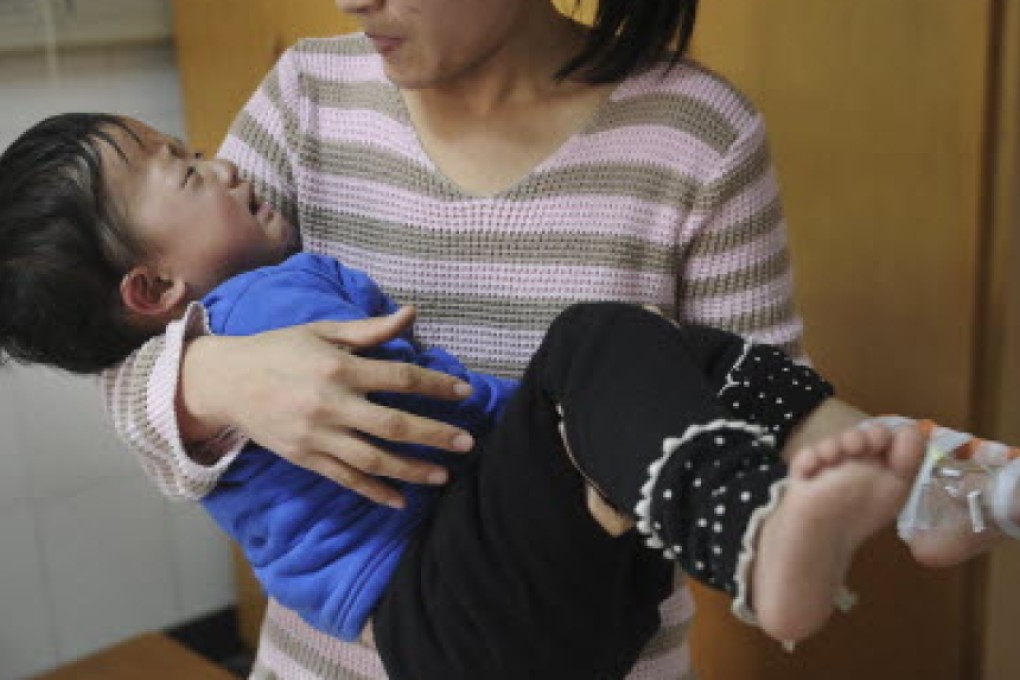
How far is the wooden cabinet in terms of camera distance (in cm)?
112

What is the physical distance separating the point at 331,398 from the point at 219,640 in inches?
69.8

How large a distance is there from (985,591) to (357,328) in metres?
0.75

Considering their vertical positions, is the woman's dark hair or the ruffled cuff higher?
the woman's dark hair

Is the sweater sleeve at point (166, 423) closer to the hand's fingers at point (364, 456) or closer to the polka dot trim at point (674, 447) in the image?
the hand's fingers at point (364, 456)

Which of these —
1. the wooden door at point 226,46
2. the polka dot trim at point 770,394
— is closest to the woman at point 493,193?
the polka dot trim at point 770,394

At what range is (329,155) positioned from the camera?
3.48ft

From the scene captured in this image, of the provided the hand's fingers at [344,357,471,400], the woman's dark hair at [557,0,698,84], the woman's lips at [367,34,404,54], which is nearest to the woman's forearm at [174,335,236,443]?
the hand's fingers at [344,357,471,400]

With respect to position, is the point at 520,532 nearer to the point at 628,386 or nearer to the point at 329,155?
the point at 628,386

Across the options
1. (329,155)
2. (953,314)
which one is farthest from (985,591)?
(329,155)

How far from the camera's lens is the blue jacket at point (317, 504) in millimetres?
851

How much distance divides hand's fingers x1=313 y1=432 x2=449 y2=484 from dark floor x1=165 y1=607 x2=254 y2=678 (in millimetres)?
1686

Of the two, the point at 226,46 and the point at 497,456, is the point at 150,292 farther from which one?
the point at 226,46

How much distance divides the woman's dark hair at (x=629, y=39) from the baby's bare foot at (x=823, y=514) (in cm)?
47

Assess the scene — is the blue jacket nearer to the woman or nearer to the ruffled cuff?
the woman
